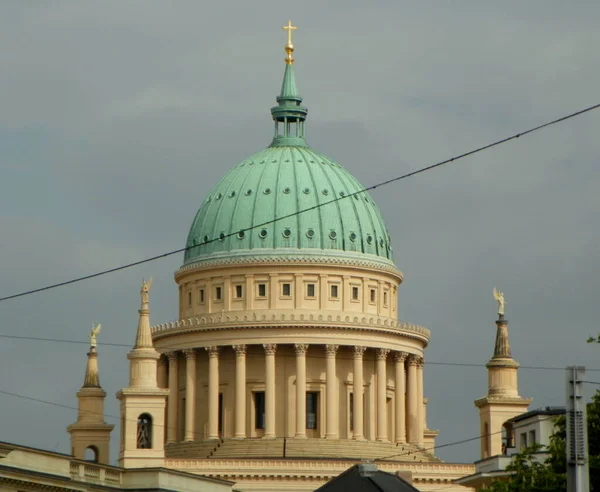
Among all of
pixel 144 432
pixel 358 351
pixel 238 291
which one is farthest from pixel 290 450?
pixel 144 432

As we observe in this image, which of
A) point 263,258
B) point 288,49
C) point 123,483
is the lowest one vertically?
point 123,483

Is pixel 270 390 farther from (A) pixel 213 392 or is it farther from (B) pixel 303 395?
(A) pixel 213 392

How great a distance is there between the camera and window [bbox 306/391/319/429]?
16815 cm

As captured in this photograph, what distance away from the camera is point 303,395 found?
167m

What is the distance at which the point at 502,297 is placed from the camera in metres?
164

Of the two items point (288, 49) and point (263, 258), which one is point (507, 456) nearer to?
point (263, 258)

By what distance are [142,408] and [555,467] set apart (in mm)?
61270

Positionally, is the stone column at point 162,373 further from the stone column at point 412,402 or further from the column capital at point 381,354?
the stone column at point 412,402

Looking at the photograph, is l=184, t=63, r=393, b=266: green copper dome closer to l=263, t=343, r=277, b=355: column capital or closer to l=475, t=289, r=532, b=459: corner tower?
l=263, t=343, r=277, b=355: column capital

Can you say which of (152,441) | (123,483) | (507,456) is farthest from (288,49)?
(123,483)

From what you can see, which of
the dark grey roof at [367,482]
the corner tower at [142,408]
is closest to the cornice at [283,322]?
the corner tower at [142,408]

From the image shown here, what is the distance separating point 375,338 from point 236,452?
1260 centimetres

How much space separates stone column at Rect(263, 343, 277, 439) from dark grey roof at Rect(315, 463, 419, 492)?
62597 millimetres

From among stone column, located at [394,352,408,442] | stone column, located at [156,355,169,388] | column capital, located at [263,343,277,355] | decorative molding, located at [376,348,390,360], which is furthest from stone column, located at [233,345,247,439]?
stone column, located at [394,352,408,442]
